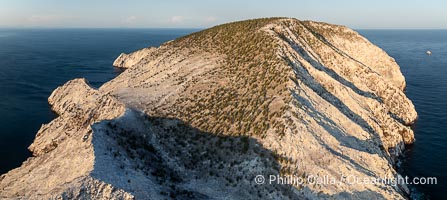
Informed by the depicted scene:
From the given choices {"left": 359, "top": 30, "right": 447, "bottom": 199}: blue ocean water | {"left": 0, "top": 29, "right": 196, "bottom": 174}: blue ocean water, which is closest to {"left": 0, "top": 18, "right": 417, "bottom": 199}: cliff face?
{"left": 359, "top": 30, "right": 447, "bottom": 199}: blue ocean water

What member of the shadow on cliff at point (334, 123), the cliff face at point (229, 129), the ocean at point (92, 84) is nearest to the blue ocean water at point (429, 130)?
the ocean at point (92, 84)

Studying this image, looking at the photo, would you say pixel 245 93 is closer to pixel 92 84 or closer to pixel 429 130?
pixel 429 130

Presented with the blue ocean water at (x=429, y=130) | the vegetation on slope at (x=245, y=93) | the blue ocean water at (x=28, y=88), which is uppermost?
the vegetation on slope at (x=245, y=93)

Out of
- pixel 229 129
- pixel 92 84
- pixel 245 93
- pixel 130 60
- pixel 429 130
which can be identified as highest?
pixel 245 93

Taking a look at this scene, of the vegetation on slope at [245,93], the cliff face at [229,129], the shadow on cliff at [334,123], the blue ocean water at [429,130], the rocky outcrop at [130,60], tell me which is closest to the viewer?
the cliff face at [229,129]

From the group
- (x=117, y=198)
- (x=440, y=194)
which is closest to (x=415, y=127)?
(x=440, y=194)

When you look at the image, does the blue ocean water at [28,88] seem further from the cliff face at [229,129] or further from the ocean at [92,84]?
the cliff face at [229,129]

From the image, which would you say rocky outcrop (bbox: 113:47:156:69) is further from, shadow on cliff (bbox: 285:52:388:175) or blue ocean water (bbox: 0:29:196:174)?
shadow on cliff (bbox: 285:52:388:175)

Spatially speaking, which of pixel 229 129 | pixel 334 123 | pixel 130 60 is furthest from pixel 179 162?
pixel 130 60
